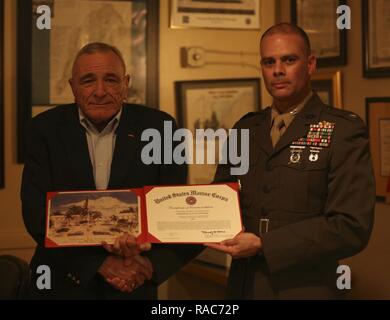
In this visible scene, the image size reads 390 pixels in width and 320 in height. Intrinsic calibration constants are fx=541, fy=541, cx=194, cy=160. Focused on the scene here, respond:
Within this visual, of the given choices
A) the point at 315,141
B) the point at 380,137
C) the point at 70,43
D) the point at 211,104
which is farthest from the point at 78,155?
the point at 380,137

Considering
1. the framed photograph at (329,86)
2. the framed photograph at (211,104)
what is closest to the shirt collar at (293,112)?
the framed photograph at (329,86)

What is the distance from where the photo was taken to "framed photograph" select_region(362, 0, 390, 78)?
2.10 meters

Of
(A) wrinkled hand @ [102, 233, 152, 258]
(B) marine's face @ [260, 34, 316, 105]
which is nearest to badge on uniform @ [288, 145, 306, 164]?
(B) marine's face @ [260, 34, 316, 105]

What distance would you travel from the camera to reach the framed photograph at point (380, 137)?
2.11 meters

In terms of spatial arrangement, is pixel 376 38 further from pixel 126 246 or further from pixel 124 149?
pixel 126 246

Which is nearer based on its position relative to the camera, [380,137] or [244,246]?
[244,246]

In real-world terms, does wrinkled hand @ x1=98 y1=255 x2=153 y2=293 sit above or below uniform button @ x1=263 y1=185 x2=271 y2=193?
below

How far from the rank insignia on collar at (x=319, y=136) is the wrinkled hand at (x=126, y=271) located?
0.57 metres

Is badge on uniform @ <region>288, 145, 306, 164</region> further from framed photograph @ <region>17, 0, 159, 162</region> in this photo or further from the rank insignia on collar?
framed photograph @ <region>17, 0, 159, 162</region>

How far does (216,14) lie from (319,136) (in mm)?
1224

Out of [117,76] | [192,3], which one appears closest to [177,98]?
[192,3]

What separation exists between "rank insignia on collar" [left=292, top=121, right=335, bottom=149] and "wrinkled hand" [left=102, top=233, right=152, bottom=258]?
529 mm

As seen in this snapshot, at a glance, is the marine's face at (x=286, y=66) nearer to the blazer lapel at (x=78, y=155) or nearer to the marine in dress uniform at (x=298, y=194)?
the marine in dress uniform at (x=298, y=194)

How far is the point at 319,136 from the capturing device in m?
1.50
